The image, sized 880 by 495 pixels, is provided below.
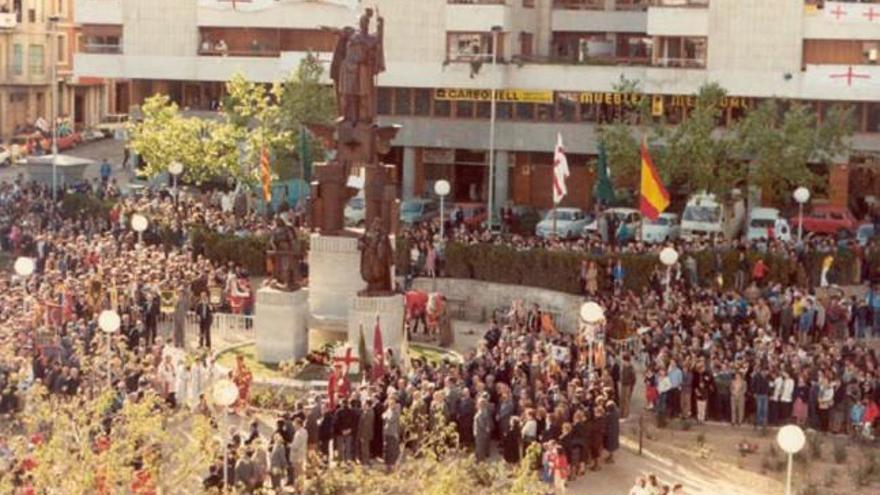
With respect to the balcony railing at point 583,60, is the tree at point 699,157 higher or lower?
lower

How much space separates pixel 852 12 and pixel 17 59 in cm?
4869

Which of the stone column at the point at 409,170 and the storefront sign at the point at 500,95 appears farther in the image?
the stone column at the point at 409,170

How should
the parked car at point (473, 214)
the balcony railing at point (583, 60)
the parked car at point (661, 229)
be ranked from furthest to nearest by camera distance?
the balcony railing at point (583, 60) → the parked car at point (473, 214) → the parked car at point (661, 229)

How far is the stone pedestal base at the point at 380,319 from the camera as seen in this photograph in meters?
35.3

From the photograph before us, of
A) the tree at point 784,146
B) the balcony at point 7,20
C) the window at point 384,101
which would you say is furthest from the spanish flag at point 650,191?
the balcony at point 7,20

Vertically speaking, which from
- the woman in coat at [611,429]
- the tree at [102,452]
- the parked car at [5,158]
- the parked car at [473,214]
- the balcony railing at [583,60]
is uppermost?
the balcony railing at [583,60]

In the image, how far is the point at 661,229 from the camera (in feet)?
173

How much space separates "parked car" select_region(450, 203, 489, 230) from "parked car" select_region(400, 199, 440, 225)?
2.65 feet

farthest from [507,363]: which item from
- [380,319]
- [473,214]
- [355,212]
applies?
[473,214]

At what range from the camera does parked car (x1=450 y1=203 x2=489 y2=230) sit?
58.2 meters

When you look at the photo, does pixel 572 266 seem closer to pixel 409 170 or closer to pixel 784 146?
pixel 784 146

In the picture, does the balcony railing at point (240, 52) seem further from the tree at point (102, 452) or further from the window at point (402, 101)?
the tree at point (102, 452)

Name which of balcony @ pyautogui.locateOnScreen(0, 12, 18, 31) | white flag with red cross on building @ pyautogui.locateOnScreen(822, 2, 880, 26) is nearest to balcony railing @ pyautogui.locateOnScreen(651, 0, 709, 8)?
white flag with red cross on building @ pyautogui.locateOnScreen(822, 2, 880, 26)

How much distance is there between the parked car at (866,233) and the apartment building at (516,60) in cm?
627
